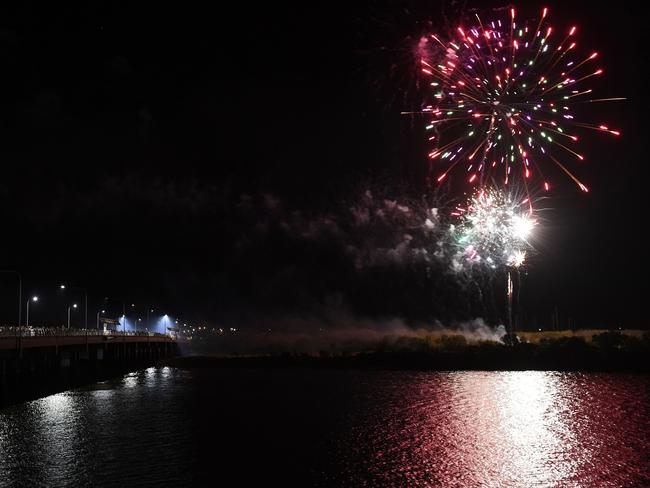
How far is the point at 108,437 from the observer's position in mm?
43594

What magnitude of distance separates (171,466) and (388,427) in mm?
19050

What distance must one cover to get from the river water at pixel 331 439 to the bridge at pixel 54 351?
857 cm

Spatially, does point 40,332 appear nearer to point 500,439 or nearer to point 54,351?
point 54,351

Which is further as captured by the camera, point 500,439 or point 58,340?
point 58,340

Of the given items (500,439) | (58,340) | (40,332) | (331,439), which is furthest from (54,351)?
(500,439)

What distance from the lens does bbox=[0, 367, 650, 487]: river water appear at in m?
32.7

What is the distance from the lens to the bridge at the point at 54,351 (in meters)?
76.0

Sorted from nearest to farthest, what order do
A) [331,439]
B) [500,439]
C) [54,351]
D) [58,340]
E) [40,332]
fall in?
[500,439] → [331,439] → [40,332] → [58,340] → [54,351]

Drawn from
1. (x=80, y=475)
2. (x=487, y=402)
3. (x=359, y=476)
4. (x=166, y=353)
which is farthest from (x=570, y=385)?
(x=166, y=353)

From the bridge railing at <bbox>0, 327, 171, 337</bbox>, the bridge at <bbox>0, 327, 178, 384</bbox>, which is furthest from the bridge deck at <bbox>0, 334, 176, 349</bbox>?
the bridge railing at <bbox>0, 327, 171, 337</bbox>

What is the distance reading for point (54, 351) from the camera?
110438 millimetres

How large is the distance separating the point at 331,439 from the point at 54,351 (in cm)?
8117

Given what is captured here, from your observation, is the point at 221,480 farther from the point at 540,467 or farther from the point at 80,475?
the point at 540,467

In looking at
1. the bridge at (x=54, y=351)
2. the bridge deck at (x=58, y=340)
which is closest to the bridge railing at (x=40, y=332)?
the bridge at (x=54, y=351)
